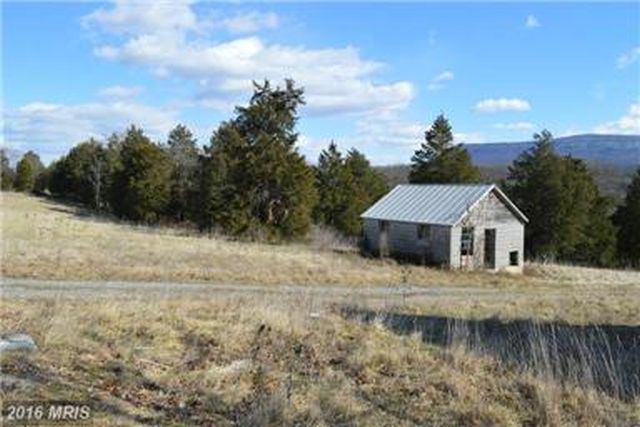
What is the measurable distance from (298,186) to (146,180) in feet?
55.8

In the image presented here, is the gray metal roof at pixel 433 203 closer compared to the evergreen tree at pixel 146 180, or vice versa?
the gray metal roof at pixel 433 203

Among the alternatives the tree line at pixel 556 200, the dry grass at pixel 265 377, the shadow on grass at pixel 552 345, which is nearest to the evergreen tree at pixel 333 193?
the tree line at pixel 556 200

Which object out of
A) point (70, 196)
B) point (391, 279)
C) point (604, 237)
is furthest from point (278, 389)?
point (70, 196)

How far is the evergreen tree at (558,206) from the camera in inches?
2291

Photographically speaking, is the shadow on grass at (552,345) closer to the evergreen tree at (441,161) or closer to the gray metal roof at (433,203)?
the gray metal roof at (433,203)

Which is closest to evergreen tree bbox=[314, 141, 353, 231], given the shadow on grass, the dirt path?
the dirt path

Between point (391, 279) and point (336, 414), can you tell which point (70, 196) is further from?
point (336, 414)

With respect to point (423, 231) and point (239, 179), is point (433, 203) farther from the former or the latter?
point (239, 179)

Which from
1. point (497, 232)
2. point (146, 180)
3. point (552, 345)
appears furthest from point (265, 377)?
point (146, 180)

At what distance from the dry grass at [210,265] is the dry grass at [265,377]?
46.4 ft

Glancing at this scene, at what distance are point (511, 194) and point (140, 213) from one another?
3023 centimetres

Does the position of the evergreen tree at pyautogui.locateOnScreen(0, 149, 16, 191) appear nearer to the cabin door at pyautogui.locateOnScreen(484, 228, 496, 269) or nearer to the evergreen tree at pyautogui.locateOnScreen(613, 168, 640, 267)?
the evergreen tree at pyautogui.locateOnScreen(613, 168, 640, 267)

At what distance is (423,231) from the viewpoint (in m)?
42.1

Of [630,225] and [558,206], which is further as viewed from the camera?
[630,225]
